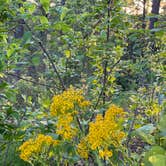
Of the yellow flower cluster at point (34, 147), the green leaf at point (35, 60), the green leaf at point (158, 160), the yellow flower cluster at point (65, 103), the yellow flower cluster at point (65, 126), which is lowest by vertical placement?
the yellow flower cluster at point (34, 147)

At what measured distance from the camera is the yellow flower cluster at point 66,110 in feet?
4.52

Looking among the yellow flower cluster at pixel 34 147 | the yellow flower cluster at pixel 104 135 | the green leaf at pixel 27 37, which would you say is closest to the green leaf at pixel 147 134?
the yellow flower cluster at pixel 104 135

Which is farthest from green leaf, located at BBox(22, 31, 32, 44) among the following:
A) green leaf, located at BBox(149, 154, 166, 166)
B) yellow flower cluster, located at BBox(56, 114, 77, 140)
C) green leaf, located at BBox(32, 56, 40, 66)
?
green leaf, located at BBox(149, 154, 166, 166)

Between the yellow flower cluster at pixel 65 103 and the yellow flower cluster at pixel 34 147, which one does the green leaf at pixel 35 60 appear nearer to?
the yellow flower cluster at pixel 65 103

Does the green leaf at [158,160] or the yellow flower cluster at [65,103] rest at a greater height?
the green leaf at [158,160]

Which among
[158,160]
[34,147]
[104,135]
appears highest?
[158,160]

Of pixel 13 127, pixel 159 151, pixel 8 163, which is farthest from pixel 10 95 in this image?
pixel 159 151

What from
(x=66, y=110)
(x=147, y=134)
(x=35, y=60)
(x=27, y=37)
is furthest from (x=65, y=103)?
(x=35, y=60)

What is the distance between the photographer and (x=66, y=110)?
4.65 feet

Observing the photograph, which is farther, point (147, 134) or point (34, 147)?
point (34, 147)

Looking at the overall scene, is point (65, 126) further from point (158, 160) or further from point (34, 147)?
point (158, 160)

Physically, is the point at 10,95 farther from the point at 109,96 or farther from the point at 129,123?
the point at 109,96

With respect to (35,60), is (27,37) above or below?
above

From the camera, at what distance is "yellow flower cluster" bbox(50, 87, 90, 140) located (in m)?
1.38
